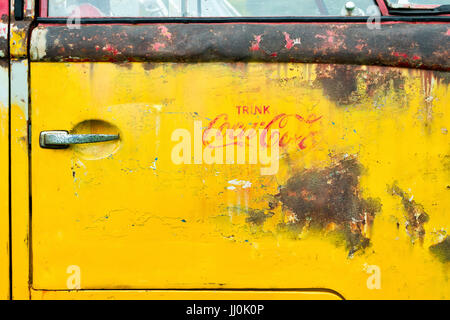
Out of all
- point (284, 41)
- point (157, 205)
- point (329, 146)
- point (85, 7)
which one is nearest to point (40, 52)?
point (85, 7)

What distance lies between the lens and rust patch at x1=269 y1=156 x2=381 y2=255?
1504 millimetres

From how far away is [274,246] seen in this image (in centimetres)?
152

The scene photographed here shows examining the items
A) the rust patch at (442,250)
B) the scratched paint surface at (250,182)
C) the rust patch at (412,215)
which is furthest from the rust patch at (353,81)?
the rust patch at (442,250)

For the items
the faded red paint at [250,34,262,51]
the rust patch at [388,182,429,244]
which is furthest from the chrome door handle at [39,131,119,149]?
the rust patch at [388,182,429,244]

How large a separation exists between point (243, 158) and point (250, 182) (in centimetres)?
8

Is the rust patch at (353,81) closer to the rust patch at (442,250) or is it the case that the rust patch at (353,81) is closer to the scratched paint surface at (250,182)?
the scratched paint surface at (250,182)

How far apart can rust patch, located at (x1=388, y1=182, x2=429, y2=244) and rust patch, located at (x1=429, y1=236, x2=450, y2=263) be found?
0.16 ft

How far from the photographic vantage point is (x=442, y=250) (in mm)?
1509

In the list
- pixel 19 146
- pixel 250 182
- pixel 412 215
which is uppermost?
pixel 19 146

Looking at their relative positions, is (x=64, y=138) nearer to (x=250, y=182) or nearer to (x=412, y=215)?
(x=250, y=182)

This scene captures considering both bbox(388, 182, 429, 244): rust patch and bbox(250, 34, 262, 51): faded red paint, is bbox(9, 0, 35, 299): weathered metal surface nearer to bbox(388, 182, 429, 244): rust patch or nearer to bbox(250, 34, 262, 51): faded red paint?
bbox(250, 34, 262, 51): faded red paint

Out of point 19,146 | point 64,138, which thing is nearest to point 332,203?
point 64,138
